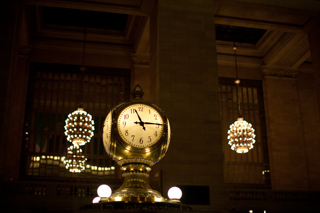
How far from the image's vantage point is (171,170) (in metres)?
9.28

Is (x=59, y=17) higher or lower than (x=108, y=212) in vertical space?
higher

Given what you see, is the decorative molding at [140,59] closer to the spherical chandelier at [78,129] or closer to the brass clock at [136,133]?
the spherical chandelier at [78,129]

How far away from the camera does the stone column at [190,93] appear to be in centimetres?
942

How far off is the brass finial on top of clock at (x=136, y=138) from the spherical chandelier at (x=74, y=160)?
12.1 metres

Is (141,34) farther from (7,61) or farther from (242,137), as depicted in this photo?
(7,61)

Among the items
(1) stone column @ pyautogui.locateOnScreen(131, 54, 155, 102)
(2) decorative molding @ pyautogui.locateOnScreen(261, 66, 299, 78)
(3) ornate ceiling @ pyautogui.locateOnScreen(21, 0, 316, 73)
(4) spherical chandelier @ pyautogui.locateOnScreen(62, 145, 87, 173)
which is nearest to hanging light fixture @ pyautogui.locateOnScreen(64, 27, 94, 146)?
(4) spherical chandelier @ pyautogui.locateOnScreen(62, 145, 87, 173)

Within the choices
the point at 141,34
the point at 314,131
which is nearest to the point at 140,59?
the point at 141,34

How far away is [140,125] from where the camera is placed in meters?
1.58

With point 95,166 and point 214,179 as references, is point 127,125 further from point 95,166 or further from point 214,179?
point 95,166

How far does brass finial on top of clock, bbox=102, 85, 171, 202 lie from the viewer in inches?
61.9

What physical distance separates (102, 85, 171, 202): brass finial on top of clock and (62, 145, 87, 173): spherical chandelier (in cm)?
1208


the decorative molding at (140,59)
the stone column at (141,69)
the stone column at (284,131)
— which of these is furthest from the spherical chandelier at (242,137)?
the decorative molding at (140,59)

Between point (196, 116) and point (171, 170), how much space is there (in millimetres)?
1544

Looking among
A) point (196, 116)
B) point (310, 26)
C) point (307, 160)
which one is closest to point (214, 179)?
point (196, 116)
